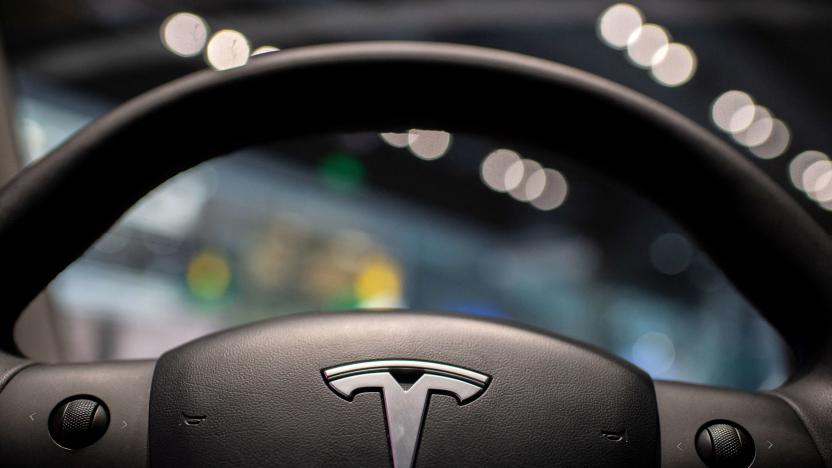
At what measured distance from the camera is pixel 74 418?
11.3 inches

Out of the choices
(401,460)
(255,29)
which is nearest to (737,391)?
(401,460)

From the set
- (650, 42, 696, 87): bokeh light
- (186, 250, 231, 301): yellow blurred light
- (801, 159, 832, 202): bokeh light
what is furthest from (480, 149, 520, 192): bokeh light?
(186, 250, 231, 301): yellow blurred light

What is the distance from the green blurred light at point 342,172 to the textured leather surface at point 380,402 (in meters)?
6.00

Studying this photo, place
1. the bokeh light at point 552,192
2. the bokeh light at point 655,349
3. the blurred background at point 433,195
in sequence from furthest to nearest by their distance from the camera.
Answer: the bokeh light at point 655,349 → the bokeh light at point 552,192 → the blurred background at point 433,195

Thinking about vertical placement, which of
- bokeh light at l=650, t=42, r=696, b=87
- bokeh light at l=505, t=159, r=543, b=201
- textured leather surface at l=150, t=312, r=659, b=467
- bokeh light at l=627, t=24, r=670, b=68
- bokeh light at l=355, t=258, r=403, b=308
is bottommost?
textured leather surface at l=150, t=312, r=659, b=467

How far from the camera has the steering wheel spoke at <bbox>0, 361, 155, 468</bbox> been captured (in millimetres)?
283

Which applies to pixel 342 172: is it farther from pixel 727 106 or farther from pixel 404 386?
pixel 404 386

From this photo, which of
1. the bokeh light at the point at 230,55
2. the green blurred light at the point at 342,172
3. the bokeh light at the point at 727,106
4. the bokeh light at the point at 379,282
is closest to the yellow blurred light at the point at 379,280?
the bokeh light at the point at 379,282

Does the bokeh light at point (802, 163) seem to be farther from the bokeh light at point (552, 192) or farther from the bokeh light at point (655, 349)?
the bokeh light at point (655, 349)

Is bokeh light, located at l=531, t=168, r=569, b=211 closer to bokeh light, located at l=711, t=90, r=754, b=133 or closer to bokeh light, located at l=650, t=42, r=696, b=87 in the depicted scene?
bokeh light, located at l=711, t=90, r=754, b=133

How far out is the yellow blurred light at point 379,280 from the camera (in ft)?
21.5

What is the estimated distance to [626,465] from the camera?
0.29 metres

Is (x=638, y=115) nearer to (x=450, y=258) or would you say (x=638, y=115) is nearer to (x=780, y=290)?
(x=780, y=290)

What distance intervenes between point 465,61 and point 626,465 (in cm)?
20
